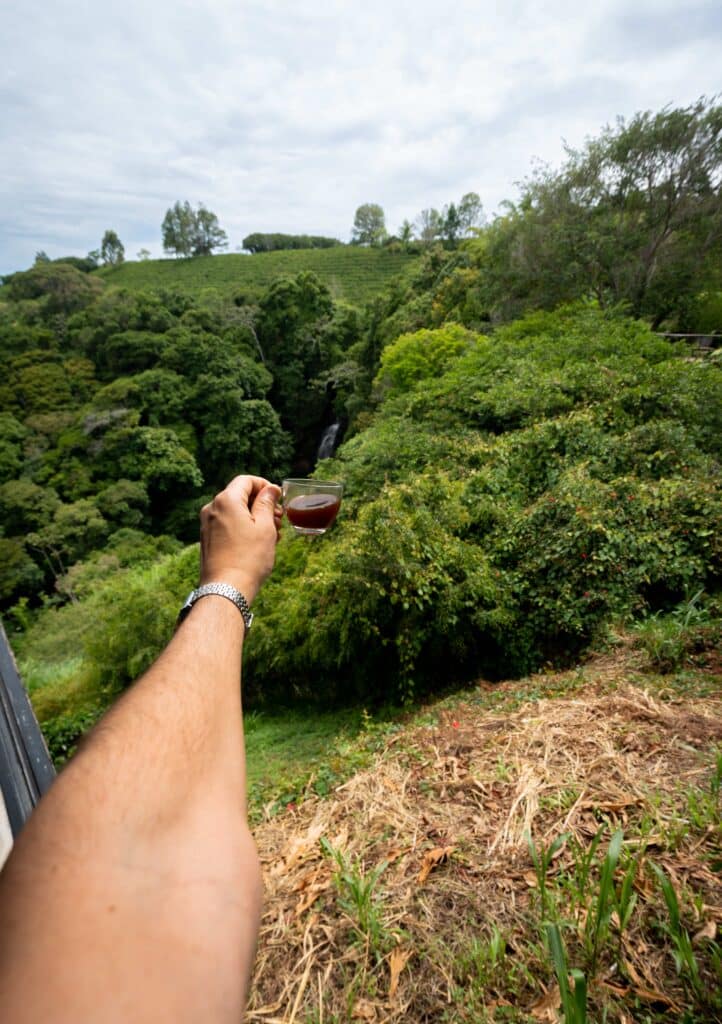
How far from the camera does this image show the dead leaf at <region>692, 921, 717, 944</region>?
136 cm

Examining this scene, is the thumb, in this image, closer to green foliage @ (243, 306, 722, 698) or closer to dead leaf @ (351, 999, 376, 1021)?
dead leaf @ (351, 999, 376, 1021)

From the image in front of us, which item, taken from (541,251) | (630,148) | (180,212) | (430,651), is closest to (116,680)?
(430,651)

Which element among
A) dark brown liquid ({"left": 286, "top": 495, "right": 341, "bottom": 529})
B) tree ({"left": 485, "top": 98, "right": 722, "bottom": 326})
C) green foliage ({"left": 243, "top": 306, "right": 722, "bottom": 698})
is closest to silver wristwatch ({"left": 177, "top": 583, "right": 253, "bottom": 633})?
dark brown liquid ({"left": 286, "top": 495, "right": 341, "bottom": 529})

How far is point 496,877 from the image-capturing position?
1.82m

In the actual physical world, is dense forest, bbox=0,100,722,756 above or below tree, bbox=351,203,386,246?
below

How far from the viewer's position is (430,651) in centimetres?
562

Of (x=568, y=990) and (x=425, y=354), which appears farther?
(x=425, y=354)

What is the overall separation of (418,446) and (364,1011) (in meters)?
7.30

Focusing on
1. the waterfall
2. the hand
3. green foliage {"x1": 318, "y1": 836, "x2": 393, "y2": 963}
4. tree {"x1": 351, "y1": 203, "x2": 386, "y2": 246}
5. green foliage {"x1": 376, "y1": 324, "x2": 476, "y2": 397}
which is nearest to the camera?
the hand

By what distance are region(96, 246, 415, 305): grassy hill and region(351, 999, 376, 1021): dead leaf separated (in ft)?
A: 170

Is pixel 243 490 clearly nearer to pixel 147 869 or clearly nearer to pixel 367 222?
pixel 147 869

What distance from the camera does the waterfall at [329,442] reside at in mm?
31609

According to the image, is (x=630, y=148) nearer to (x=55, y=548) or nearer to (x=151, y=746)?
(x=151, y=746)

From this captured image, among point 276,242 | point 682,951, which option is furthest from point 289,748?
point 276,242
